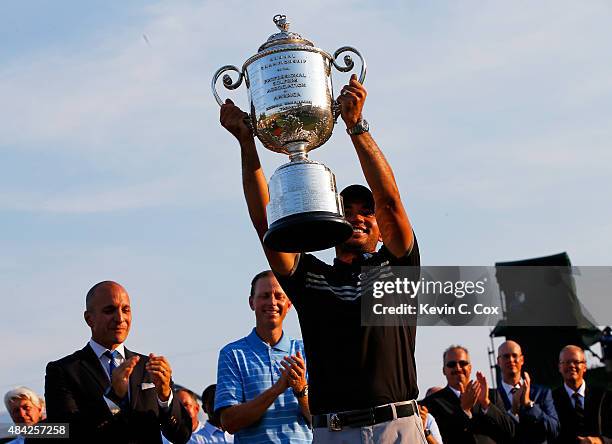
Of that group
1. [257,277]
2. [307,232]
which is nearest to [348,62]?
[307,232]

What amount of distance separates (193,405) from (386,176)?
6537 mm

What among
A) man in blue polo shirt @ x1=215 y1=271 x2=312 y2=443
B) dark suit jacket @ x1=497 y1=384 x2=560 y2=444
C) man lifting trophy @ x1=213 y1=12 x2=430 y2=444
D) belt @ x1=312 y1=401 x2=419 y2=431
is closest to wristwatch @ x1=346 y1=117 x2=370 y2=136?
man lifting trophy @ x1=213 y1=12 x2=430 y2=444

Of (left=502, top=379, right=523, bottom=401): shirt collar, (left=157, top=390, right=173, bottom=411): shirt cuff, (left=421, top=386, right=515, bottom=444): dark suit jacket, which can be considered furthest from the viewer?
(left=502, top=379, right=523, bottom=401): shirt collar

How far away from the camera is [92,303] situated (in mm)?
6164

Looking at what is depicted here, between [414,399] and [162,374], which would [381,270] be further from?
[162,374]

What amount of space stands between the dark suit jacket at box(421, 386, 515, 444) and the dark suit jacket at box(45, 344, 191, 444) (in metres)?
3.47

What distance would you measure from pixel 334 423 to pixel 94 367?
210 centimetres

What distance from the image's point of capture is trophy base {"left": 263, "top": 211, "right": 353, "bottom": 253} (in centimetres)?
436

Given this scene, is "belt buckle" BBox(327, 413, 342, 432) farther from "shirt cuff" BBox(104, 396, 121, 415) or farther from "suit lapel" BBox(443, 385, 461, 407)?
"suit lapel" BBox(443, 385, 461, 407)

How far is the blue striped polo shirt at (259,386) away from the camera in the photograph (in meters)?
→ 6.02

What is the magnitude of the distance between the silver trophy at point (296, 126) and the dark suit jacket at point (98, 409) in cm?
201

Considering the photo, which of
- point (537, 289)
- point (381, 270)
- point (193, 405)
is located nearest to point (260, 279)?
point (381, 270)

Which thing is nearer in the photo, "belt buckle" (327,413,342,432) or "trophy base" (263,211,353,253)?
"trophy base" (263,211,353,253)

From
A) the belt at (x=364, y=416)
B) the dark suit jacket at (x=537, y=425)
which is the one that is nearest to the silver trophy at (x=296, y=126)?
the belt at (x=364, y=416)
